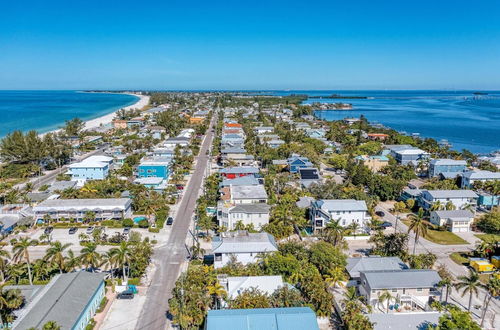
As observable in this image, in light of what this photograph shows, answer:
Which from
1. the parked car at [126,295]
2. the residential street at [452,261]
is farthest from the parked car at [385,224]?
the parked car at [126,295]

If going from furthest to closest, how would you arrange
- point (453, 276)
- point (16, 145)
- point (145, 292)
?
point (16, 145), point (453, 276), point (145, 292)

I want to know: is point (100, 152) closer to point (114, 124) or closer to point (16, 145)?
point (16, 145)

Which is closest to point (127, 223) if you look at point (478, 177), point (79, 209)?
point (79, 209)

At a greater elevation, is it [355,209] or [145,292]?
[355,209]

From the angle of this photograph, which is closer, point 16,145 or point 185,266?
point 185,266

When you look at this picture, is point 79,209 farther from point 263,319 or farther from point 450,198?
point 450,198

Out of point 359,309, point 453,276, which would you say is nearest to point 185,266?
point 359,309

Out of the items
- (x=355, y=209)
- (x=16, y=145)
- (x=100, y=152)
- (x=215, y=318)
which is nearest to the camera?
(x=215, y=318)
